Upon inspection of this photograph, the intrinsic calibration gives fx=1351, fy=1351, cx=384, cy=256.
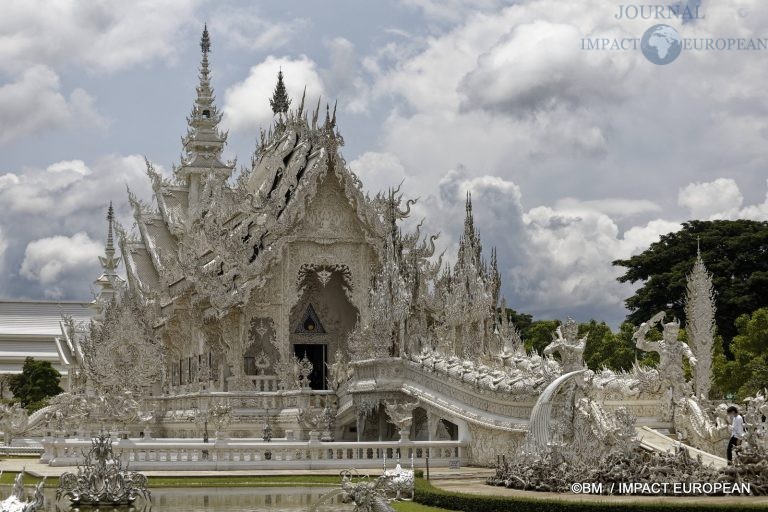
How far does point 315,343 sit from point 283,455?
12362mm

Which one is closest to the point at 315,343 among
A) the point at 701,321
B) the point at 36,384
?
the point at 701,321

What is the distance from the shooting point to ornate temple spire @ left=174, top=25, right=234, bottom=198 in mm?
49281

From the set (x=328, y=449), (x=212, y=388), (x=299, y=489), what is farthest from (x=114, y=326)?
(x=299, y=489)

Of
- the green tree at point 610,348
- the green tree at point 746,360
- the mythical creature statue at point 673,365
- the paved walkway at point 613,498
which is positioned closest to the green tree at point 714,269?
the green tree at point 610,348

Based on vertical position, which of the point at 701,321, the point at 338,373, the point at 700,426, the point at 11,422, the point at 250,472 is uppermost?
the point at 701,321

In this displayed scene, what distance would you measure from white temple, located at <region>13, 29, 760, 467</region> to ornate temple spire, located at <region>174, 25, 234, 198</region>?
430 cm

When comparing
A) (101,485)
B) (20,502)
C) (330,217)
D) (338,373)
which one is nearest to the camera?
(20,502)

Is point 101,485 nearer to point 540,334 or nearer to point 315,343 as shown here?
point 315,343

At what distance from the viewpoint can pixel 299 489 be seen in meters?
22.4

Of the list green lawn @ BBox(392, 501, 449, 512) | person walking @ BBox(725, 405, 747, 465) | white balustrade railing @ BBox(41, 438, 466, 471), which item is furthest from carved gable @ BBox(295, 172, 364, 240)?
green lawn @ BBox(392, 501, 449, 512)

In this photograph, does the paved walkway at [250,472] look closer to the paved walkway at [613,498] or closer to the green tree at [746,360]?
the paved walkway at [613,498]

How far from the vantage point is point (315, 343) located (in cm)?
3888

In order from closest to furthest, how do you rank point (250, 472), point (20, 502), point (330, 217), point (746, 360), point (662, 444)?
1. point (20, 502)
2. point (662, 444)
3. point (250, 472)
4. point (330, 217)
5. point (746, 360)

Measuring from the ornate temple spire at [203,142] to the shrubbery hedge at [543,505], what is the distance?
31889mm
